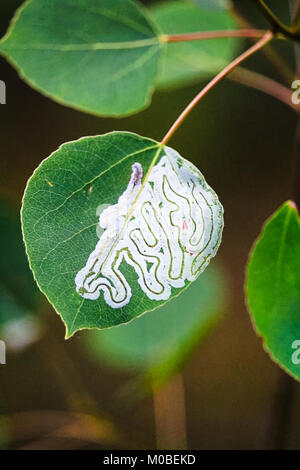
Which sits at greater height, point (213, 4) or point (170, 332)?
point (213, 4)

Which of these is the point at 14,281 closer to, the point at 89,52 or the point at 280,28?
the point at 89,52

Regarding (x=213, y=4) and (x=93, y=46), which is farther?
(x=213, y=4)

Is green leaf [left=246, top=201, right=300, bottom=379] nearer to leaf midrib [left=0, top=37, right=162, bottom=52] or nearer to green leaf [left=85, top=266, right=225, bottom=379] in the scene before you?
leaf midrib [left=0, top=37, right=162, bottom=52]

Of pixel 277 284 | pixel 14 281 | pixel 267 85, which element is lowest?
pixel 277 284

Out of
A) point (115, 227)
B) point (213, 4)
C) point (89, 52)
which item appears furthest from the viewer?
point (213, 4)

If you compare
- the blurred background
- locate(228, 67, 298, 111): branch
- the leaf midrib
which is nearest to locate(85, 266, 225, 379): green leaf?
the blurred background

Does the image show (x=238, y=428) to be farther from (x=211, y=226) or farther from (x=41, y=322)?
(x=211, y=226)

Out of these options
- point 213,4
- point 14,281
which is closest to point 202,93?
point 213,4

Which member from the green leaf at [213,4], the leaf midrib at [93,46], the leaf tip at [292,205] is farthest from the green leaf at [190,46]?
the leaf tip at [292,205]
